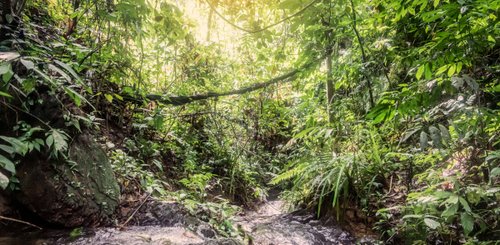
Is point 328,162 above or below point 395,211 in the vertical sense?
above

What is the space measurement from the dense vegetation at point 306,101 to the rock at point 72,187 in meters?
0.11

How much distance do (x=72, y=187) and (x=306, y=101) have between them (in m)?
3.95

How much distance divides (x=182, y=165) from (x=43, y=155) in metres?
2.58

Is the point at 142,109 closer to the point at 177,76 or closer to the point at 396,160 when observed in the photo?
the point at 177,76

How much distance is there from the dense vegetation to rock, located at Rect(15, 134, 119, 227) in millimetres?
108

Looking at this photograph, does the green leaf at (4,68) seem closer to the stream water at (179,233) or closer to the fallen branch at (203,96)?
the stream water at (179,233)

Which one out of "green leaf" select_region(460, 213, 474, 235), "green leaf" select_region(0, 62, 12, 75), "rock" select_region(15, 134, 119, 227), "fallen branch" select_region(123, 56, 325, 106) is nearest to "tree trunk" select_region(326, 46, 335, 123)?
"fallen branch" select_region(123, 56, 325, 106)

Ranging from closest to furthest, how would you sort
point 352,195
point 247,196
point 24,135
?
point 24,135 → point 352,195 → point 247,196

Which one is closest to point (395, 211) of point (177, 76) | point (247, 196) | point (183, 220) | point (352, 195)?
point (352, 195)

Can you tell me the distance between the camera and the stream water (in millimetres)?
2271

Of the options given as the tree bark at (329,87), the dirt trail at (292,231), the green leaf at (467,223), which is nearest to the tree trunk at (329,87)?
the tree bark at (329,87)

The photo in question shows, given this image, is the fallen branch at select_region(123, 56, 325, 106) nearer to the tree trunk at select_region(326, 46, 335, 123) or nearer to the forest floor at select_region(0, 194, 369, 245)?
the tree trunk at select_region(326, 46, 335, 123)

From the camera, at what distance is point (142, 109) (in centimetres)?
442

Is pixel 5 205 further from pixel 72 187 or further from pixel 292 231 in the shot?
pixel 292 231
